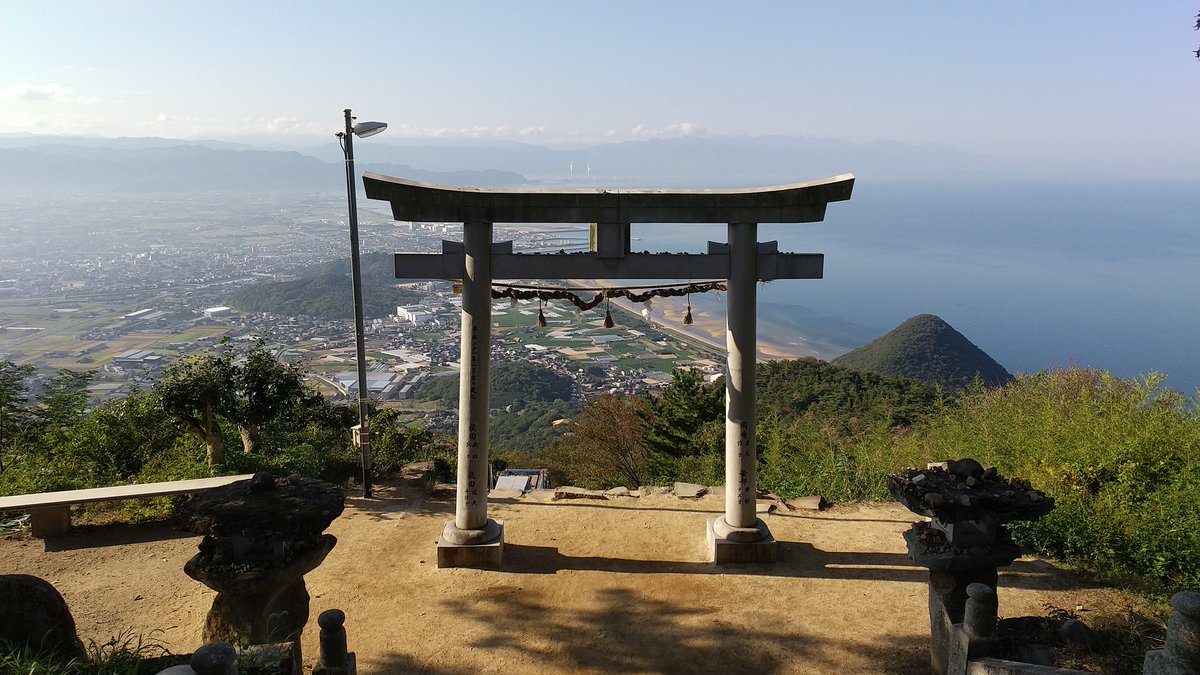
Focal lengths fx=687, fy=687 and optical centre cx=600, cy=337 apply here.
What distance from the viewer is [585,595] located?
6797 millimetres

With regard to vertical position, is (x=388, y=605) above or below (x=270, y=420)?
below

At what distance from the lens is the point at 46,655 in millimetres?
4188

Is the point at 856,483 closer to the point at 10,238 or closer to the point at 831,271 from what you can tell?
the point at 10,238

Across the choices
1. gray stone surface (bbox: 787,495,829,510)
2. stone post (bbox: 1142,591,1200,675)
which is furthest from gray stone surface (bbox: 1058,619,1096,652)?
gray stone surface (bbox: 787,495,829,510)

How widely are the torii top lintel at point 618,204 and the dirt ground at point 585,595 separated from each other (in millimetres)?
3693

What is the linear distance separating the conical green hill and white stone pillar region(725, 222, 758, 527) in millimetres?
25575

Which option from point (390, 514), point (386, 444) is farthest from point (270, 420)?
point (390, 514)

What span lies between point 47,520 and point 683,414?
10.8m

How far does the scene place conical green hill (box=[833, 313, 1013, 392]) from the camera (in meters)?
31.9

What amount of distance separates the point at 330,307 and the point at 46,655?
1466 inches

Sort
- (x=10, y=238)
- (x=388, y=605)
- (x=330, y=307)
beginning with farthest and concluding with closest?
(x=10, y=238)
(x=330, y=307)
(x=388, y=605)

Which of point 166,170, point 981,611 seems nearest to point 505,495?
point 981,611

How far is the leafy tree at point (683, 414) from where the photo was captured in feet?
48.8

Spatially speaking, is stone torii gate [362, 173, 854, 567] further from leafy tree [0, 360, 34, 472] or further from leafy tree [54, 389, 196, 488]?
leafy tree [0, 360, 34, 472]
